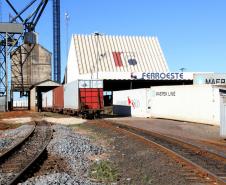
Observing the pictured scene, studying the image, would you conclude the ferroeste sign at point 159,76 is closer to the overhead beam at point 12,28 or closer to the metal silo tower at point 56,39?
the overhead beam at point 12,28

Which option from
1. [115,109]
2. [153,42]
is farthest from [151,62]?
[115,109]

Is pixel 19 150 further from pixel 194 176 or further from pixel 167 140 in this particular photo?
pixel 194 176

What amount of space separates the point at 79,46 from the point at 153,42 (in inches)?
616

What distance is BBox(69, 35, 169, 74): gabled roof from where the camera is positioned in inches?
3120

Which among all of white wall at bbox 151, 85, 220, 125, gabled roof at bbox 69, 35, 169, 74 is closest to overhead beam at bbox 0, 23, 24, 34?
gabled roof at bbox 69, 35, 169, 74

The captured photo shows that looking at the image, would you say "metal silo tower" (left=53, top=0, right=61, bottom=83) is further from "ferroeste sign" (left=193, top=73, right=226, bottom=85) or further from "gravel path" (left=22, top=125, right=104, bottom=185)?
"gravel path" (left=22, top=125, right=104, bottom=185)

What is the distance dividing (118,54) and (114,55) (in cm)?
112

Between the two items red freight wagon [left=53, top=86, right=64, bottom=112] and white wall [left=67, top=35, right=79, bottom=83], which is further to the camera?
white wall [left=67, top=35, right=79, bottom=83]

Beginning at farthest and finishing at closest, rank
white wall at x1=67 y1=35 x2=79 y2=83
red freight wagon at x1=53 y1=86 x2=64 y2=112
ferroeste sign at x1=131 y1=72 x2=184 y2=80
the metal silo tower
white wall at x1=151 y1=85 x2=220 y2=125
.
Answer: the metal silo tower, white wall at x1=67 y1=35 x2=79 y2=83, ferroeste sign at x1=131 y1=72 x2=184 y2=80, red freight wagon at x1=53 y1=86 x2=64 y2=112, white wall at x1=151 y1=85 x2=220 y2=125

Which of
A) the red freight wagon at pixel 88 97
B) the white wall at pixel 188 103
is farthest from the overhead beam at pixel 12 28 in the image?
the white wall at pixel 188 103

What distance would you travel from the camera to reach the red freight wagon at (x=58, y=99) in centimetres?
5052

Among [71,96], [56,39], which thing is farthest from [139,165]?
[56,39]

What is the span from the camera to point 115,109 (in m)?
53.0

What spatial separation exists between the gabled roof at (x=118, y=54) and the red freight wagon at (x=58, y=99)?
2002cm
